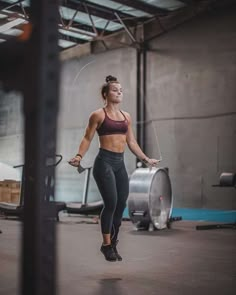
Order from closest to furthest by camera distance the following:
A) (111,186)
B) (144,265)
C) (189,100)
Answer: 1. (111,186)
2. (144,265)
3. (189,100)

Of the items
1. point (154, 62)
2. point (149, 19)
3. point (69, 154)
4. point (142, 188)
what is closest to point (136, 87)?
point (154, 62)

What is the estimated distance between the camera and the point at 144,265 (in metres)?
3.61

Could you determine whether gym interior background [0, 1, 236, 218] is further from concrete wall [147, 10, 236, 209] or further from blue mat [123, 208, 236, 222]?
blue mat [123, 208, 236, 222]

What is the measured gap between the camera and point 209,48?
8.79 meters

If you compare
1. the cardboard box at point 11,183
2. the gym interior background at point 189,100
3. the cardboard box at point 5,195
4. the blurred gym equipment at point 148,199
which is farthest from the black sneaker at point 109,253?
the cardboard box at point 5,195

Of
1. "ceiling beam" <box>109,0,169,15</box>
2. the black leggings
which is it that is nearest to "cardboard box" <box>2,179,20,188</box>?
"ceiling beam" <box>109,0,169,15</box>

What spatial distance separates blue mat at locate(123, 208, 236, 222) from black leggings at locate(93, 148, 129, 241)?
180 inches

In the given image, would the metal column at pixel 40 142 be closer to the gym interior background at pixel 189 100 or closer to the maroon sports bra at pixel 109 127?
the maroon sports bra at pixel 109 127

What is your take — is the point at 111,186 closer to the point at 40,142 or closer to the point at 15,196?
the point at 40,142

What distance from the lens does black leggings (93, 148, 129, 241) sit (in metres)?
3.49

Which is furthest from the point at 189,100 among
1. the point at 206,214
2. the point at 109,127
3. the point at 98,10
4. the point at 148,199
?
the point at 109,127

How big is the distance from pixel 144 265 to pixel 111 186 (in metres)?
0.66

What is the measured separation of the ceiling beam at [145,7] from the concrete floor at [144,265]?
484cm

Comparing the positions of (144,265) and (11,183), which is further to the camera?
(11,183)
